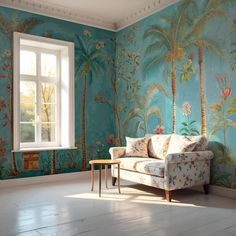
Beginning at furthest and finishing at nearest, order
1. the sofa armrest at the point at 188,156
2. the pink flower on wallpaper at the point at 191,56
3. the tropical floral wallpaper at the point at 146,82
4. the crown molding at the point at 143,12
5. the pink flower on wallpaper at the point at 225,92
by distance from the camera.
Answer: the crown molding at the point at 143,12 < the pink flower on wallpaper at the point at 191,56 < the tropical floral wallpaper at the point at 146,82 < the pink flower on wallpaper at the point at 225,92 < the sofa armrest at the point at 188,156

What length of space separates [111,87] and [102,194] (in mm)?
2754

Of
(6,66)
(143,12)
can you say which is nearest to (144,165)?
(6,66)

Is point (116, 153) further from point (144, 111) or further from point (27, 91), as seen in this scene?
point (27, 91)

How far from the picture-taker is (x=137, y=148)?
5074 millimetres

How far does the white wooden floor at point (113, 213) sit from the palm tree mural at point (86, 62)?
1.66 metres

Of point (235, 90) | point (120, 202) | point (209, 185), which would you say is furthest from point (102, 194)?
point (235, 90)

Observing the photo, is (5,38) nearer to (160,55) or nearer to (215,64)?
(160,55)

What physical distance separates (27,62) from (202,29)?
130 inches

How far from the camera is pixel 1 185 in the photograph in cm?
496

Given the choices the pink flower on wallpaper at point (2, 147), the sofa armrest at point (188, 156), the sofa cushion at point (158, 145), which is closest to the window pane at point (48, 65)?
the pink flower on wallpaper at point (2, 147)

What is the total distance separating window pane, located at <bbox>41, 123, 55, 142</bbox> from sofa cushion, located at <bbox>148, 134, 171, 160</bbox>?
2066mm

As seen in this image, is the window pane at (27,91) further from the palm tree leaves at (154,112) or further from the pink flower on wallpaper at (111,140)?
the palm tree leaves at (154,112)

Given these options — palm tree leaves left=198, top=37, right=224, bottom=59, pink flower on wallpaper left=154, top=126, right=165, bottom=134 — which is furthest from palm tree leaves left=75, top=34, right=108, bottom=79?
palm tree leaves left=198, top=37, right=224, bottom=59

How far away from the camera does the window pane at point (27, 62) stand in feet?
18.4
